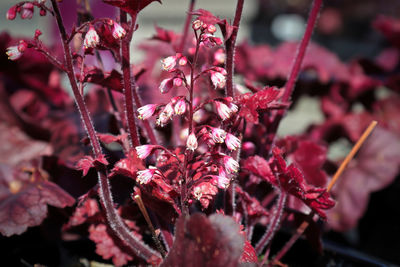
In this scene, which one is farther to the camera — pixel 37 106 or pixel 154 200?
pixel 37 106

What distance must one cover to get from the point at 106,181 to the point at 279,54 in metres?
1.08

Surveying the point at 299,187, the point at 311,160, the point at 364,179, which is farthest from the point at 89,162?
the point at 364,179

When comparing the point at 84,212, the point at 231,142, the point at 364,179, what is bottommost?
the point at 364,179

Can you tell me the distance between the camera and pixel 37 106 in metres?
1.44

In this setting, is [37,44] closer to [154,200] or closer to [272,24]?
[154,200]

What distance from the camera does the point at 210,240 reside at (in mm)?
502

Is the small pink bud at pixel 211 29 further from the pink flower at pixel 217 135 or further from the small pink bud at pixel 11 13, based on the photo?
the small pink bud at pixel 11 13

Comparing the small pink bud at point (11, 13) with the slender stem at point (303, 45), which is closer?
the small pink bud at point (11, 13)

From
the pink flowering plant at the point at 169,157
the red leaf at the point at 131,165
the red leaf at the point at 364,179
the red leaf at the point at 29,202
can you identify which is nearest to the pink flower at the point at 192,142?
the pink flowering plant at the point at 169,157

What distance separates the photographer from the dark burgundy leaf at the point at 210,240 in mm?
497

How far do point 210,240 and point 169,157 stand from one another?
15 cm

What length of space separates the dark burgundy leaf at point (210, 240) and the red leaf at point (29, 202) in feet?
1.10

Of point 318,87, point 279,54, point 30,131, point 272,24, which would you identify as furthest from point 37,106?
point 272,24

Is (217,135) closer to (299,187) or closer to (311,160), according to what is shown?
(299,187)
